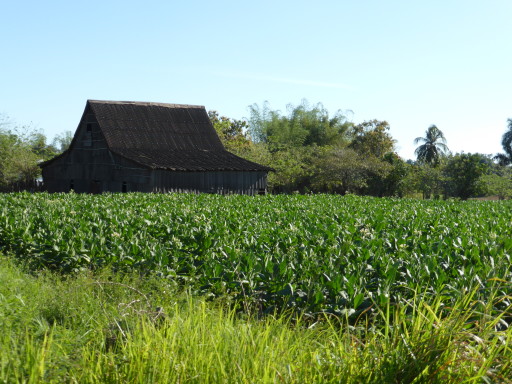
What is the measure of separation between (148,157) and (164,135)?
166 inches

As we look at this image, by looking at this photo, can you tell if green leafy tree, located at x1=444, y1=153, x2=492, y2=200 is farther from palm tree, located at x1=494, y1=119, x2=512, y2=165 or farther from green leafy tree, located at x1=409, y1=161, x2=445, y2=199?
palm tree, located at x1=494, y1=119, x2=512, y2=165

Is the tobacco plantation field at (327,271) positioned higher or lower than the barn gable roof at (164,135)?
lower

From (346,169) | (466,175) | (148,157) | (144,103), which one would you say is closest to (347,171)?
(346,169)

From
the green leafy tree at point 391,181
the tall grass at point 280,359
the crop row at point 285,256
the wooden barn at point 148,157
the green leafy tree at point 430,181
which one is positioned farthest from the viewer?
the green leafy tree at point 430,181

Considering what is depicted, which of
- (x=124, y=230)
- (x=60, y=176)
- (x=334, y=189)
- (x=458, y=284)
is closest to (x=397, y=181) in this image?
(x=334, y=189)

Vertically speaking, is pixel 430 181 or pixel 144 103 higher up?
pixel 144 103

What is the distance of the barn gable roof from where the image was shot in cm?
3650

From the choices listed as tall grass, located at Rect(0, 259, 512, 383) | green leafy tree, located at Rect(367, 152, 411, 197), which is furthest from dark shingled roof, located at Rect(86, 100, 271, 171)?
tall grass, located at Rect(0, 259, 512, 383)

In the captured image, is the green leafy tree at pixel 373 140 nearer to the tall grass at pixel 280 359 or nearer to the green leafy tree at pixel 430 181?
the green leafy tree at pixel 430 181

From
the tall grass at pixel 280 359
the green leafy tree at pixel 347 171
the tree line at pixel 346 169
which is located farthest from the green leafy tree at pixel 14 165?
the tall grass at pixel 280 359

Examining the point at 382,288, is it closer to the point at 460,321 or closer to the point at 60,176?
the point at 460,321

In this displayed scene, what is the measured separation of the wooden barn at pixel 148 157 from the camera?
34625mm

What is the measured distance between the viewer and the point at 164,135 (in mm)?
39688

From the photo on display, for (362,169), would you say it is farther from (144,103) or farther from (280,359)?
(280,359)
